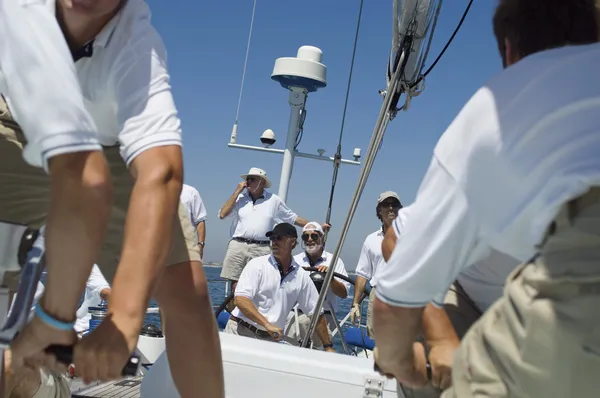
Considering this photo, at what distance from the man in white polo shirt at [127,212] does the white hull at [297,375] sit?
1091mm

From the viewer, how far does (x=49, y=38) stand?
3.69 feet

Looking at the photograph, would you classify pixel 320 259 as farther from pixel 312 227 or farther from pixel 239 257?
Answer: pixel 239 257

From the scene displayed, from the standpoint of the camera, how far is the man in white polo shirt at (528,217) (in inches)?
34.6

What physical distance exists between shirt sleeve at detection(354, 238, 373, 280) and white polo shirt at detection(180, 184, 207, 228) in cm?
168

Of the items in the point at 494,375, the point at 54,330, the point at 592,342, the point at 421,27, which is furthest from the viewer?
the point at 421,27

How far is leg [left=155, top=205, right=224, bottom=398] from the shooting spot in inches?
65.6

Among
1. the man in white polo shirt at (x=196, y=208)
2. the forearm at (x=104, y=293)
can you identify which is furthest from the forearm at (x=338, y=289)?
the forearm at (x=104, y=293)

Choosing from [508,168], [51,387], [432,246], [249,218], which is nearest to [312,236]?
[249,218]

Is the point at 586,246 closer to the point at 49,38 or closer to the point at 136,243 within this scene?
the point at 136,243

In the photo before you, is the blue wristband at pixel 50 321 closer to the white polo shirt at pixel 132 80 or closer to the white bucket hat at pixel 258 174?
the white polo shirt at pixel 132 80

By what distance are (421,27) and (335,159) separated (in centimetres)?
324

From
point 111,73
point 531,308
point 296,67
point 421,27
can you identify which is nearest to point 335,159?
point 296,67

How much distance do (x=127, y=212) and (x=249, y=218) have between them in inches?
210

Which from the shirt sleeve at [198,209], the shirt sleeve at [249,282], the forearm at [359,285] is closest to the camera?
the shirt sleeve at [249,282]
